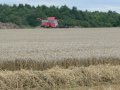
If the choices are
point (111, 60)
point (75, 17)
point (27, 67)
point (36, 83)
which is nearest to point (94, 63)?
point (111, 60)

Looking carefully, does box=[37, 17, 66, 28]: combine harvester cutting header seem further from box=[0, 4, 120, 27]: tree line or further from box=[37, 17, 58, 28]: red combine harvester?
box=[0, 4, 120, 27]: tree line

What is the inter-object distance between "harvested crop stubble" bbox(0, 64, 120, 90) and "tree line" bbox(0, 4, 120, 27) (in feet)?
310

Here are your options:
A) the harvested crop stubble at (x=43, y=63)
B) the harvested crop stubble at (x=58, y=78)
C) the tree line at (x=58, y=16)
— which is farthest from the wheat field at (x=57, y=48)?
the tree line at (x=58, y=16)

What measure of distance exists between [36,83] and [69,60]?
424cm

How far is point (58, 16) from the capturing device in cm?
11644

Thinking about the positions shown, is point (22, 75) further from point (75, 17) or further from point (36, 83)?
point (75, 17)

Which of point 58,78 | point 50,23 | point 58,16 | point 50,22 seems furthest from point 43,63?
point 58,16

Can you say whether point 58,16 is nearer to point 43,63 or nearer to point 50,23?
point 50,23

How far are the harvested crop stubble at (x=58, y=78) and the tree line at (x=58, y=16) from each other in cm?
9444

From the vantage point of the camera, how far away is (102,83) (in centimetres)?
1542

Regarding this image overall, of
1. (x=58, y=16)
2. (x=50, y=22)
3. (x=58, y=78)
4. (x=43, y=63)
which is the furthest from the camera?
(x=58, y=16)

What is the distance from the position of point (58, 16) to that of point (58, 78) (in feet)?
334

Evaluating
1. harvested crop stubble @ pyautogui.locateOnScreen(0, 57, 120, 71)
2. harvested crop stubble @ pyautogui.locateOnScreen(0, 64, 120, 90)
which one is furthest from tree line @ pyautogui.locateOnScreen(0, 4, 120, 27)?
harvested crop stubble @ pyautogui.locateOnScreen(0, 64, 120, 90)

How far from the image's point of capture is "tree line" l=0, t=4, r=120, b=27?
111 meters
